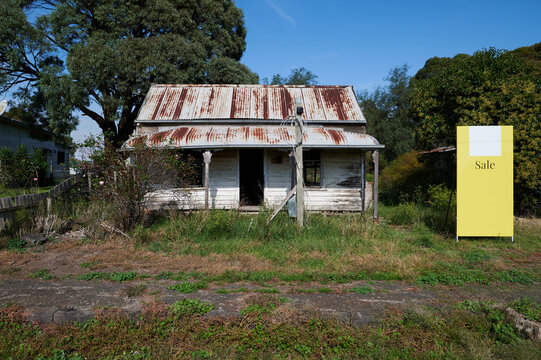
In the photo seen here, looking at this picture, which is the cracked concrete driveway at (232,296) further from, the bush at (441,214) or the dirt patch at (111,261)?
the bush at (441,214)

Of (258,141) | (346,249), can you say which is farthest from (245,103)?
(346,249)

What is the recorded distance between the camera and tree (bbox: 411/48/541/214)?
10109 millimetres

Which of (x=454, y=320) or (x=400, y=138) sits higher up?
(x=400, y=138)

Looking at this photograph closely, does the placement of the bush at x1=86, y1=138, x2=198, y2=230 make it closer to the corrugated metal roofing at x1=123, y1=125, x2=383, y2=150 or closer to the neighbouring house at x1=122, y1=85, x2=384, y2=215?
the neighbouring house at x1=122, y1=85, x2=384, y2=215

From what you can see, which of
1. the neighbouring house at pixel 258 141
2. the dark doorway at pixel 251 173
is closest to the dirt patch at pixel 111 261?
the neighbouring house at pixel 258 141

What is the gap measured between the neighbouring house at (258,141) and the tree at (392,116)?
13153 millimetres

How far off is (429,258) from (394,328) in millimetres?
2991

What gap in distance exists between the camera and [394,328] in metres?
4.04

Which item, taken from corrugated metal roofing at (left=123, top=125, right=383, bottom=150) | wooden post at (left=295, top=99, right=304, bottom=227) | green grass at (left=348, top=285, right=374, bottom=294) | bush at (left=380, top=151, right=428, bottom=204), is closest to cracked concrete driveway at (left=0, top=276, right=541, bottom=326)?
green grass at (left=348, top=285, right=374, bottom=294)

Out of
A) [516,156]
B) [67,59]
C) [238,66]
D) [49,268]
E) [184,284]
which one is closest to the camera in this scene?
[184,284]

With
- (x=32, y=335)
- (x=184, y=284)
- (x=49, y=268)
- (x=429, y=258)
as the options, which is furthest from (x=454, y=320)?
(x=49, y=268)

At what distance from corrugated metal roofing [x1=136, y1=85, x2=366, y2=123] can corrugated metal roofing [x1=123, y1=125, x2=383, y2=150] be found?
1535 mm

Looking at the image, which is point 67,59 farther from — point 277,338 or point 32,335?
point 277,338

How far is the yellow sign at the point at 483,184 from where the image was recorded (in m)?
7.93
